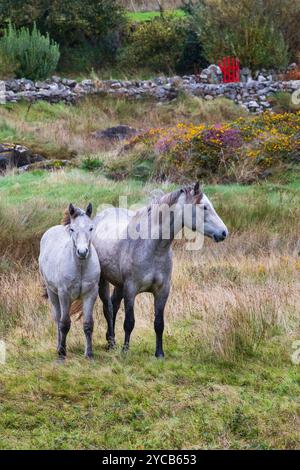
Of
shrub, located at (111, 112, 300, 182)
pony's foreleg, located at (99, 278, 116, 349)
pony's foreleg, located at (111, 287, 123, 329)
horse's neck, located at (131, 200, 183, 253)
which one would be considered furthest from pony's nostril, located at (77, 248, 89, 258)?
shrub, located at (111, 112, 300, 182)


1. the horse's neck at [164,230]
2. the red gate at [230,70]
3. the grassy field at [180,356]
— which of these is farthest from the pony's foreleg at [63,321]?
the red gate at [230,70]

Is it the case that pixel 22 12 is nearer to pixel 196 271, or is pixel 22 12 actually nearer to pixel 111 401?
pixel 196 271

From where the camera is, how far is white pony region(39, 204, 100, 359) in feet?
27.4

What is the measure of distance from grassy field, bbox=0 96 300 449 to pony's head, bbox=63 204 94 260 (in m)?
1.28

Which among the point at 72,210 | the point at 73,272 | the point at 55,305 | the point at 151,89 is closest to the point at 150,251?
the point at 73,272

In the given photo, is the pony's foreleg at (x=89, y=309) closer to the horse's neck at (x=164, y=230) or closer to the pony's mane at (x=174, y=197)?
the horse's neck at (x=164, y=230)

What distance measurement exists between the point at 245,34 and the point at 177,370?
25.6 metres

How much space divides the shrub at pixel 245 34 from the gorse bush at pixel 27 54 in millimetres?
6675

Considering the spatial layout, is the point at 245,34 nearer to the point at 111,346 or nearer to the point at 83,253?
the point at 111,346

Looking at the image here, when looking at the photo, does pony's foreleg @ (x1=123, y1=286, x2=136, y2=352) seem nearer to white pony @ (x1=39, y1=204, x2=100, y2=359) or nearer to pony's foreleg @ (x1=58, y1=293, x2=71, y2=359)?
white pony @ (x1=39, y1=204, x2=100, y2=359)

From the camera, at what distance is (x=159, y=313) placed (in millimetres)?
8945

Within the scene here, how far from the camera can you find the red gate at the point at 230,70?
104 feet

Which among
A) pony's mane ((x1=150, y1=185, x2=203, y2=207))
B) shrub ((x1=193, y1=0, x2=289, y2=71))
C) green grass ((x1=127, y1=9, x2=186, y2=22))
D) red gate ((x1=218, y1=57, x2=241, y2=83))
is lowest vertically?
pony's mane ((x1=150, y1=185, x2=203, y2=207))

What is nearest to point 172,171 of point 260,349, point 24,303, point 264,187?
point 264,187
